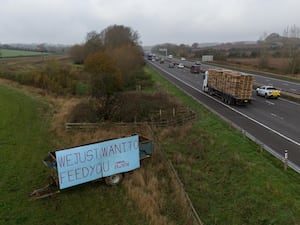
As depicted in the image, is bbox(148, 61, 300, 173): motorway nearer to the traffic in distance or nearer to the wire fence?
the traffic in distance

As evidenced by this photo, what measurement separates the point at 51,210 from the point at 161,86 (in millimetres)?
34064

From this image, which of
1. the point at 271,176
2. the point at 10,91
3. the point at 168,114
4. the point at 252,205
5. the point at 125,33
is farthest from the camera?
the point at 125,33

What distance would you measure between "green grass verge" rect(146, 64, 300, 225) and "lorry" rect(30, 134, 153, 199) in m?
3.48

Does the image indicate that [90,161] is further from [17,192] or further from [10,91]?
[10,91]

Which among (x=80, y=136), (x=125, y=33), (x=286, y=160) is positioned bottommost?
(x=80, y=136)

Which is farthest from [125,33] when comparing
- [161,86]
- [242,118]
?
[242,118]

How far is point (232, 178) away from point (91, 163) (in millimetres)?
7592

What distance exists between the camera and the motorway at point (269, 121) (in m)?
17.4

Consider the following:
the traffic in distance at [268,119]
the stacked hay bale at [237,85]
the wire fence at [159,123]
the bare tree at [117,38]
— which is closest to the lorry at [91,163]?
the traffic in distance at [268,119]

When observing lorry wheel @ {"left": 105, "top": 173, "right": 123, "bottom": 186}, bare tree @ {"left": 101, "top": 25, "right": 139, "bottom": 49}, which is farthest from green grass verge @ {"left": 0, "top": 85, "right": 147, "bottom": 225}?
bare tree @ {"left": 101, "top": 25, "right": 139, "bottom": 49}

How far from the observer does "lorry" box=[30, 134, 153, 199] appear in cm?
1333

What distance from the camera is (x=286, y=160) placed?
572 inches

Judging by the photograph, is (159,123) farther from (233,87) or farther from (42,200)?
(42,200)

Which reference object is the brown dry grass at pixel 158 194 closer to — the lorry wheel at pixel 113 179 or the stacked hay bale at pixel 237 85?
the lorry wheel at pixel 113 179
